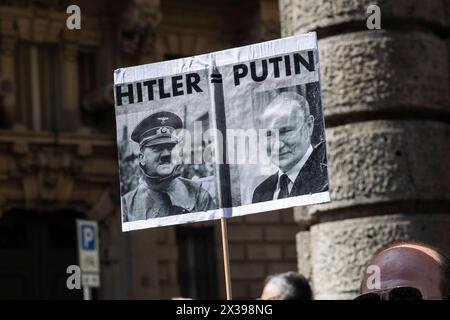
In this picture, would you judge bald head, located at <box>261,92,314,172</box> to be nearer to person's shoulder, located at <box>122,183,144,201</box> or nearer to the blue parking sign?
person's shoulder, located at <box>122,183,144,201</box>

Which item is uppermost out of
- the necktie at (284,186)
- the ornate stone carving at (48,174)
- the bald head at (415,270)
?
the ornate stone carving at (48,174)

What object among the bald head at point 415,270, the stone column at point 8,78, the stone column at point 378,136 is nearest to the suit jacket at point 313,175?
the bald head at point 415,270

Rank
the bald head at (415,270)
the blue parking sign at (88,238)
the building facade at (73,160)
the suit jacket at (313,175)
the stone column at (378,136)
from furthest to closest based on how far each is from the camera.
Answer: the building facade at (73,160)
the blue parking sign at (88,238)
the stone column at (378,136)
the suit jacket at (313,175)
the bald head at (415,270)

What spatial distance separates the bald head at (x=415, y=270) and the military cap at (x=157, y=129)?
3.90ft

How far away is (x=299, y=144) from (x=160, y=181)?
525mm

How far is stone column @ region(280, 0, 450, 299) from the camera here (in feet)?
17.1

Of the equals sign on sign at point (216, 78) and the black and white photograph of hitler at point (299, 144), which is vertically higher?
the equals sign on sign at point (216, 78)

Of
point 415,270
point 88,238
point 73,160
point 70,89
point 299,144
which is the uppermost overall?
point 70,89

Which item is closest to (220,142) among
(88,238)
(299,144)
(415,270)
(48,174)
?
(299,144)

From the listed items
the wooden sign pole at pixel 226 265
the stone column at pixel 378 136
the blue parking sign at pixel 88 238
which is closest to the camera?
the wooden sign pole at pixel 226 265

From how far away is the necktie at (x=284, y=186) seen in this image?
13.6 ft

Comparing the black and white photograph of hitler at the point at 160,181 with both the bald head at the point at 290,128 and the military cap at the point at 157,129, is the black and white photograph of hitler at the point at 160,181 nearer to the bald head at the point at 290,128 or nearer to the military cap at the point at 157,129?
the military cap at the point at 157,129

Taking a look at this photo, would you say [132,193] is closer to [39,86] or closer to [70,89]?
[39,86]

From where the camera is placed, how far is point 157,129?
4316 millimetres
